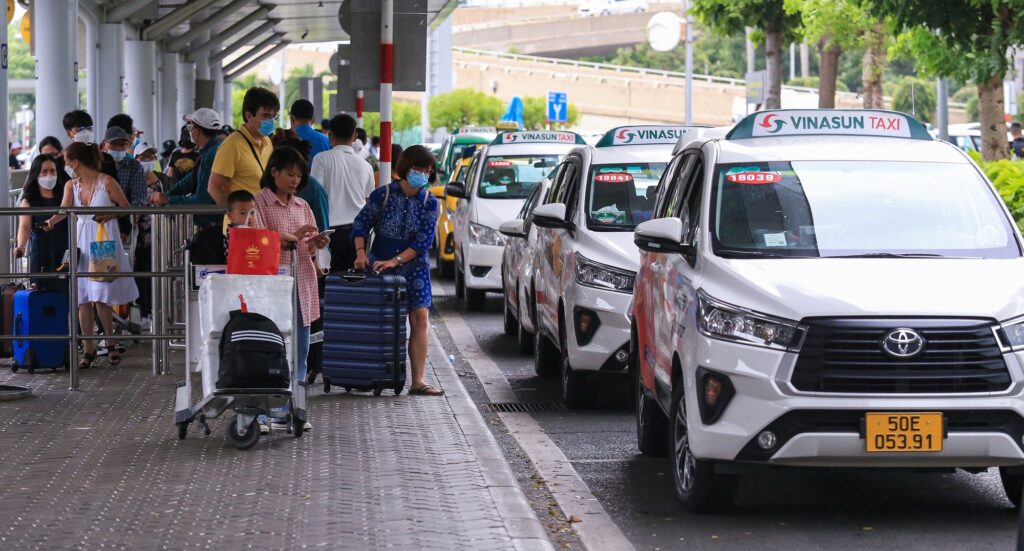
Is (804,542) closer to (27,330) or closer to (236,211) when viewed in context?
(236,211)

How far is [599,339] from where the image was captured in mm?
10969

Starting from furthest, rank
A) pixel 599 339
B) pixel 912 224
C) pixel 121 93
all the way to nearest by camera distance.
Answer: pixel 121 93
pixel 599 339
pixel 912 224

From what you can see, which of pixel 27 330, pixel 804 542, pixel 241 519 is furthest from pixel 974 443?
pixel 27 330

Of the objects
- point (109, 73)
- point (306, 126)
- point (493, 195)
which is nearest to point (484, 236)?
point (493, 195)

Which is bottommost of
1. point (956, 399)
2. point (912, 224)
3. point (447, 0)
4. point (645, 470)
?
point (645, 470)

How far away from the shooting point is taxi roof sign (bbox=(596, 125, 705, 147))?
12.9 metres

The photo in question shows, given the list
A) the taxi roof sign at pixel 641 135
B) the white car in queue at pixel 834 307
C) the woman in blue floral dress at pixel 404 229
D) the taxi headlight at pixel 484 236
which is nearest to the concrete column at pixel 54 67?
the taxi headlight at pixel 484 236

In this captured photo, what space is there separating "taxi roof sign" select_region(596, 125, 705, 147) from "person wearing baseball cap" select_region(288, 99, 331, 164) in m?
2.32

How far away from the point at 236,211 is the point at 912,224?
3854mm

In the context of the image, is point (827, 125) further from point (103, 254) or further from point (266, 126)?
point (103, 254)

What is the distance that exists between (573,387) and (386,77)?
331 cm

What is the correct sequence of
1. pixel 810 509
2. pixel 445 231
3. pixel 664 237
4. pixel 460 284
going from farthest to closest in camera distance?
pixel 445 231 < pixel 460 284 < pixel 664 237 < pixel 810 509

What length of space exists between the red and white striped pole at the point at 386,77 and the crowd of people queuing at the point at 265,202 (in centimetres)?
16

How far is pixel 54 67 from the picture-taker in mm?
20219
